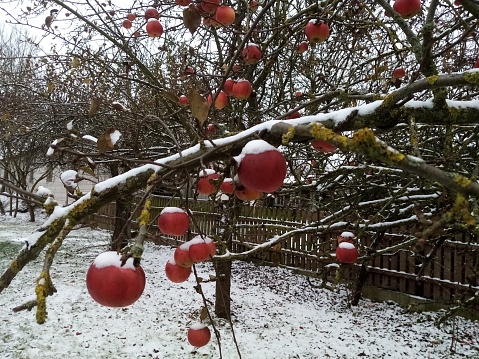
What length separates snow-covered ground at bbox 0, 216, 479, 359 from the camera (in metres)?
4.55

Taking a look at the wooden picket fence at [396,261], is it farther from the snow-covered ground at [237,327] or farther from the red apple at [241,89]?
the red apple at [241,89]

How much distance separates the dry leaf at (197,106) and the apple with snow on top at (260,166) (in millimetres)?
155

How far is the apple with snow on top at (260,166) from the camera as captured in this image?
0.94 m

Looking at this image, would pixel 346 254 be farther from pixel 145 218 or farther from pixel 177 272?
pixel 145 218

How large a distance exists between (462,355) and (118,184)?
4.99m

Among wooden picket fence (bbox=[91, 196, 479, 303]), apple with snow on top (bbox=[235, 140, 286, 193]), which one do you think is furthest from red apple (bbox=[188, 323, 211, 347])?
wooden picket fence (bbox=[91, 196, 479, 303])

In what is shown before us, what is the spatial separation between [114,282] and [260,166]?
44 centimetres

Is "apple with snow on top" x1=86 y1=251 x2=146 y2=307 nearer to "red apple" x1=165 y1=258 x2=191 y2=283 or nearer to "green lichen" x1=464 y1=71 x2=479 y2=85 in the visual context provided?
"red apple" x1=165 y1=258 x2=191 y2=283

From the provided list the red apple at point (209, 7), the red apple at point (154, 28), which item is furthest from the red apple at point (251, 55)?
the red apple at point (154, 28)


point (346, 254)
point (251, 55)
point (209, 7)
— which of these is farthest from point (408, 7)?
point (346, 254)

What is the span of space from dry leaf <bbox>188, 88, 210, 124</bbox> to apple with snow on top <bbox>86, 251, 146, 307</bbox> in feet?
1.37

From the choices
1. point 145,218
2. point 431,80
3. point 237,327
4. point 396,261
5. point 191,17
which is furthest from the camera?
point 396,261

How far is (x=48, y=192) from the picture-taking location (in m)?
1.06

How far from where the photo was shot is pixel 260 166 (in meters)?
0.94
